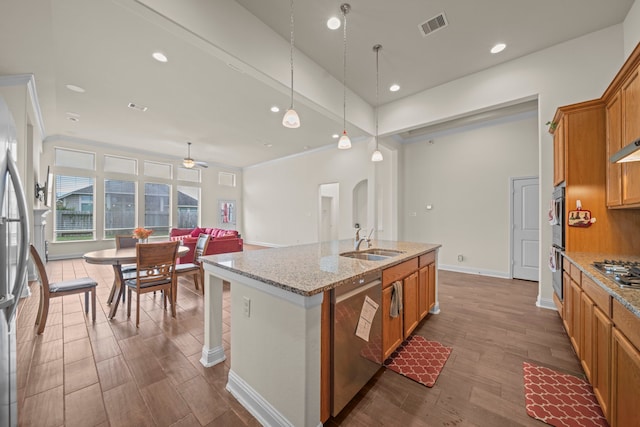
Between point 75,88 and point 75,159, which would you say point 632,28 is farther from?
point 75,159

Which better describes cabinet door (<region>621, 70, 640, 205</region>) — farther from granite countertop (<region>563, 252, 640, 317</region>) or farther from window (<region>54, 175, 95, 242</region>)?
window (<region>54, 175, 95, 242</region>)

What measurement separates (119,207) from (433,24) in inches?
351

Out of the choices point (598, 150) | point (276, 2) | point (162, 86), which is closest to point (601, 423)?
point (598, 150)

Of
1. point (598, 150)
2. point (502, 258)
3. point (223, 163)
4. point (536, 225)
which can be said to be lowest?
point (502, 258)

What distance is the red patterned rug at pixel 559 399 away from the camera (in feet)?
5.01

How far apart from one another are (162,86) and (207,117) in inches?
49.5

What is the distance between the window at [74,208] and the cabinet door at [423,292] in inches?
341

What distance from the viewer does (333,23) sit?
111 inches

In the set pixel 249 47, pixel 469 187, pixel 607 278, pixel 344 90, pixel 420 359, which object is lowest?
pixel 420 359

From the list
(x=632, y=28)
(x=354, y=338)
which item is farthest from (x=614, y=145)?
(x=354, y=338)

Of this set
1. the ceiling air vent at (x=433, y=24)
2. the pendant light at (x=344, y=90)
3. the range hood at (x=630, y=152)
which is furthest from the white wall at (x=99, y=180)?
the range hood at (x=630, y=152)

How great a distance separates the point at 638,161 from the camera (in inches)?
74.2

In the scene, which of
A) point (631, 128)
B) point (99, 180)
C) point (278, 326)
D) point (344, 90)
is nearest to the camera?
point (278, 326)

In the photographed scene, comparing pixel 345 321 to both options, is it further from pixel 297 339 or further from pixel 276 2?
pixel 276 2
